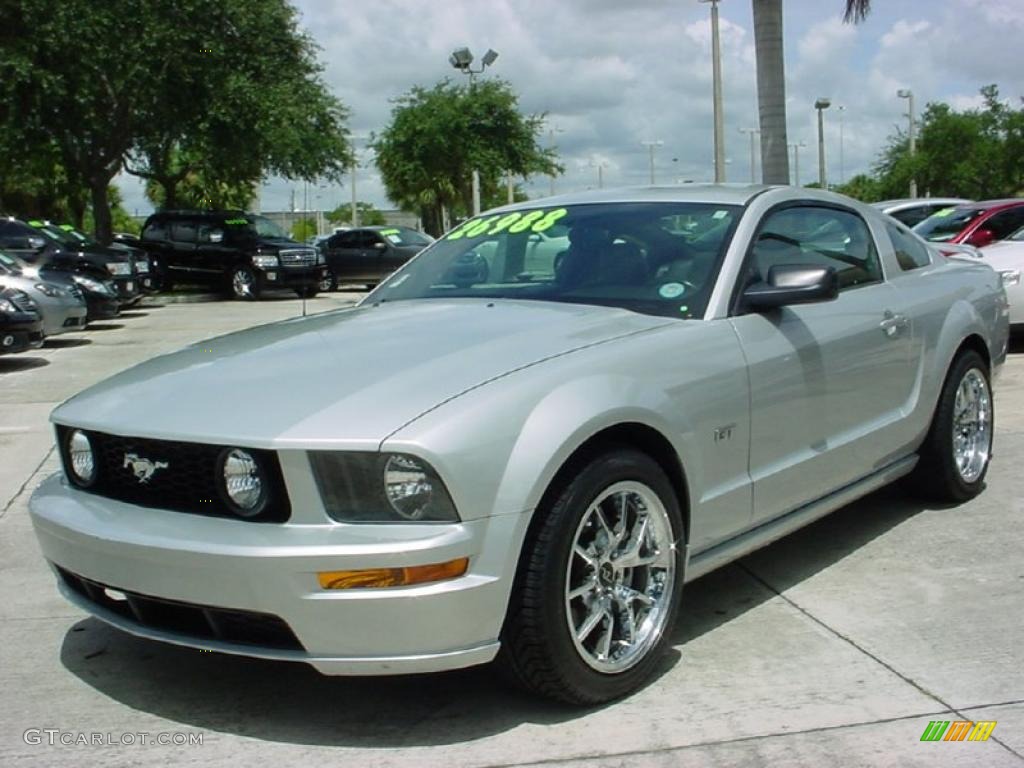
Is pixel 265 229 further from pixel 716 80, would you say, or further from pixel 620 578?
pixel 620 578

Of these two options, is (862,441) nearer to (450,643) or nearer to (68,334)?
(450,643)

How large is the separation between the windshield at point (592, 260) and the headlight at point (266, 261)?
19.7 meters

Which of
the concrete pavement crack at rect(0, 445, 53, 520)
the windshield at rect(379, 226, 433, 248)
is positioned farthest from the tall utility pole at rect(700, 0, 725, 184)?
the concrete pavement crack at rect(0, 445, 53, 520)

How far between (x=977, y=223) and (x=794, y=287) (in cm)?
1075

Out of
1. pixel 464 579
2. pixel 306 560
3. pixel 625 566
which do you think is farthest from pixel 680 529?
pixel 306 560

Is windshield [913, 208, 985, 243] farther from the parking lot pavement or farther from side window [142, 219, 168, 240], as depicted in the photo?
side window [142, 219, 168, 240]

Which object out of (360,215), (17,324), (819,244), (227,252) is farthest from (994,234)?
(360,215)

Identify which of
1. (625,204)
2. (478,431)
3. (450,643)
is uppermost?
(625,204)

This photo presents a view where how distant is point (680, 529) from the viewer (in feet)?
12.1

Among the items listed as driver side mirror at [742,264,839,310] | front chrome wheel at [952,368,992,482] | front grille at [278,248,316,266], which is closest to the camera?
driver side mirror at [742,264,839,310]

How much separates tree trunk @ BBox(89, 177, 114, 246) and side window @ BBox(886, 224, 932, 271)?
24017 mm

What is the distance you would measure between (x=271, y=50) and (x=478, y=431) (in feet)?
83.3

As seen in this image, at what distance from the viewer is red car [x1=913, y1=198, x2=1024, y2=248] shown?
13.6m

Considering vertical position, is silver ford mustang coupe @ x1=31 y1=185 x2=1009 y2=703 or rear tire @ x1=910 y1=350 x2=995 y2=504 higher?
silver ford mustang coupe @ x1=31 y1=185 x2=1009 y2=703
